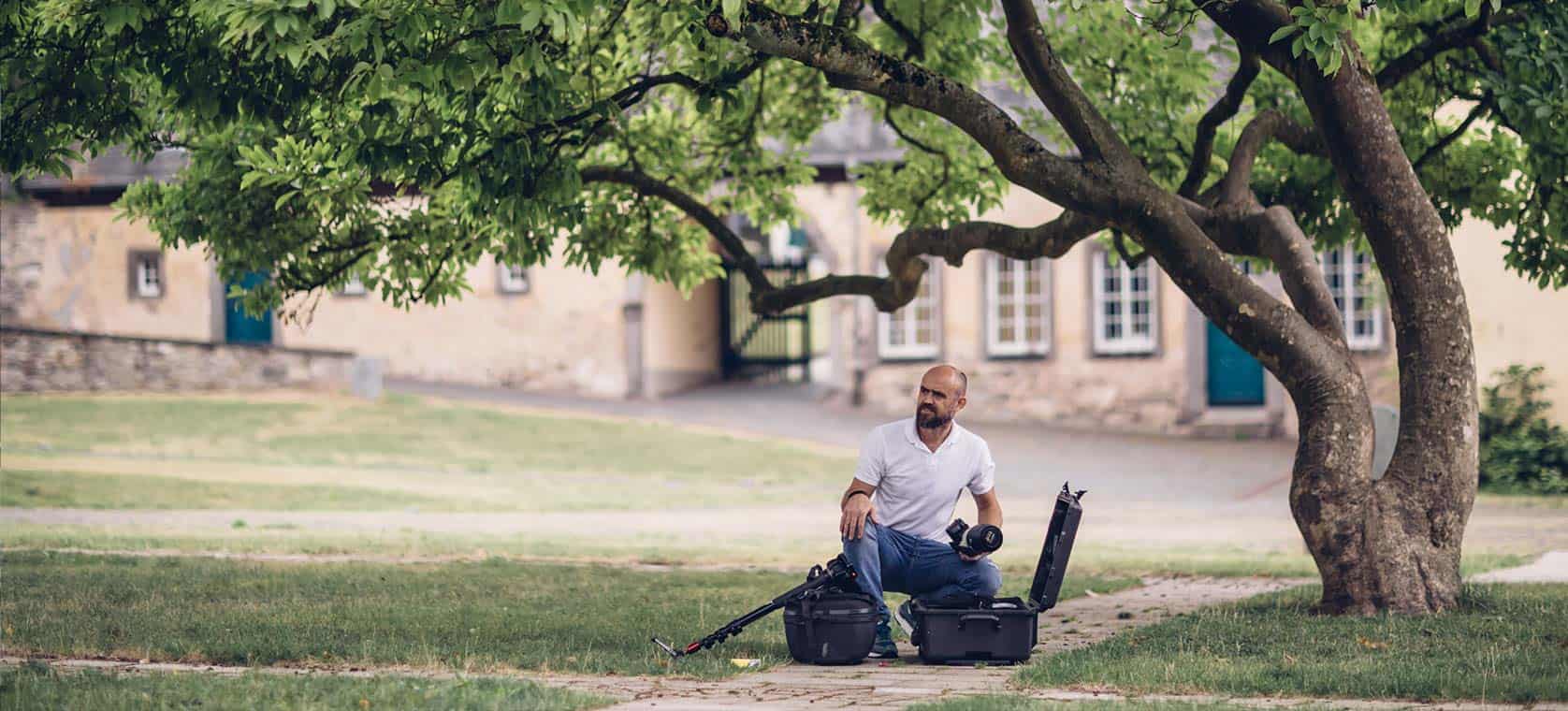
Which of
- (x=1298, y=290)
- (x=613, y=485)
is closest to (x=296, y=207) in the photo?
(x=1298, y=290)

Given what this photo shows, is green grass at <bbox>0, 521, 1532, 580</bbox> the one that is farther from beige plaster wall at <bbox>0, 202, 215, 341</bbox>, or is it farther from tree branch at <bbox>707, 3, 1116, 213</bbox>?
beige plaster wall at <bbox>0, 202, 215, 341</bbox>

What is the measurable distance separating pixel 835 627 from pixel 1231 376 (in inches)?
961

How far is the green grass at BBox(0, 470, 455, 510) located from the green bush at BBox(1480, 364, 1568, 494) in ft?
46.2

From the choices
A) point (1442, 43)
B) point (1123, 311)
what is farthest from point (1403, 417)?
point (1123, 311)

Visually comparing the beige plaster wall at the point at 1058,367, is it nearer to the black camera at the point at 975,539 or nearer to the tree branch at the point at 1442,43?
the tree branch at the point at 1442,43

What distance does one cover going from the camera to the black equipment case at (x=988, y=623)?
366 inches

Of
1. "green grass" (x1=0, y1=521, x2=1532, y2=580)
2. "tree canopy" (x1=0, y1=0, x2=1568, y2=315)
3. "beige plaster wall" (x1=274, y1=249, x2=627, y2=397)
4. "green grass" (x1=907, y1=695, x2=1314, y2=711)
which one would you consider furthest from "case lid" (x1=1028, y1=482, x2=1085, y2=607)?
"beige plaster wall" (x1=274, y1=249, x2=627, y2=397)

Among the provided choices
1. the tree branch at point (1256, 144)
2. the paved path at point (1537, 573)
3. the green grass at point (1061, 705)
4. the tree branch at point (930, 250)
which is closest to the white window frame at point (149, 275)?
the tree branch at point (930, 250)

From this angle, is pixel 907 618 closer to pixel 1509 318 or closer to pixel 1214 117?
pixel 1214 117

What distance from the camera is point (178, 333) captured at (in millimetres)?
37875

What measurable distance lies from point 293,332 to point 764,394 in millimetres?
9461

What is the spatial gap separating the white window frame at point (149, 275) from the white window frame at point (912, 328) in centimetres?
1408

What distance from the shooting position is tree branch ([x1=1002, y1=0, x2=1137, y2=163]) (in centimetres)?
1152

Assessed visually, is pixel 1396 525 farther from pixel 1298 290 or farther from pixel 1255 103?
pixel 1255 103
